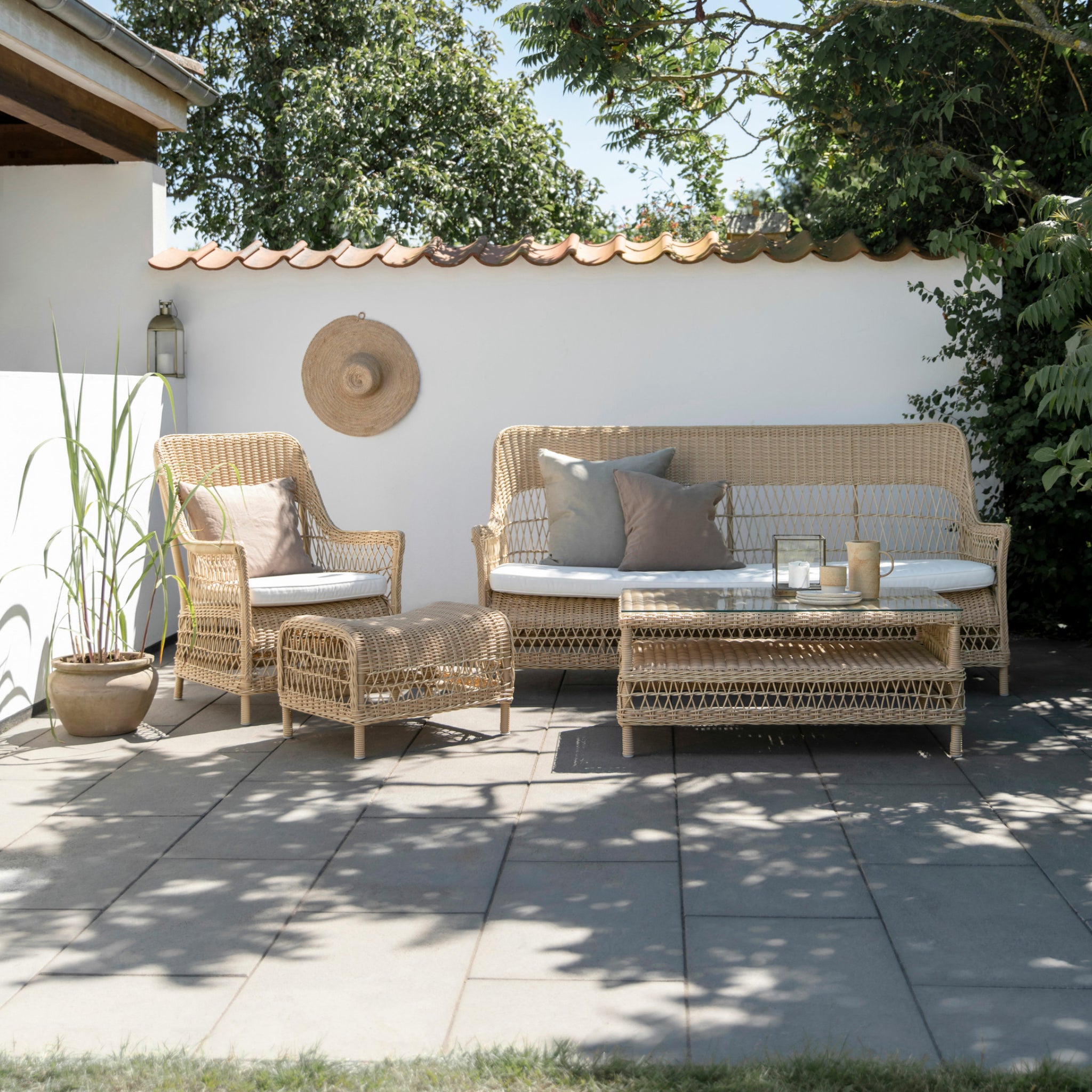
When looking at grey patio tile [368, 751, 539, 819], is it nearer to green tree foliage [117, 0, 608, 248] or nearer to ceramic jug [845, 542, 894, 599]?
ceramic jug [845, 542, 894, 599]

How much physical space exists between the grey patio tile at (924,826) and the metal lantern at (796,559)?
834mm

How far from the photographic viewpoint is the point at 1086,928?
237 centimetres

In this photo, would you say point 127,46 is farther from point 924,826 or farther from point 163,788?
point 924,826

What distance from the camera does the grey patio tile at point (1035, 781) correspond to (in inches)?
126

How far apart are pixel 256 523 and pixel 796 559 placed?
214cm

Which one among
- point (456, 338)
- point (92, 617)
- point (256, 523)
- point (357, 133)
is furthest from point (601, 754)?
point (357, 133)

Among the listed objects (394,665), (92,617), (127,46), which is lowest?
(394,665)

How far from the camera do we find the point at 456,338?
5.80 m

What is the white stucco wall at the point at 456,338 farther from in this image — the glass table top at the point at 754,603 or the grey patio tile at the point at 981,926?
the grey patio tile at the point at 981,926

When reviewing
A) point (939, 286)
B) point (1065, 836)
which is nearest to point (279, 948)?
point (1065, 836)

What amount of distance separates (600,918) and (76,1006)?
1.02 meters

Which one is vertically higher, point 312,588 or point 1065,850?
point 312,588

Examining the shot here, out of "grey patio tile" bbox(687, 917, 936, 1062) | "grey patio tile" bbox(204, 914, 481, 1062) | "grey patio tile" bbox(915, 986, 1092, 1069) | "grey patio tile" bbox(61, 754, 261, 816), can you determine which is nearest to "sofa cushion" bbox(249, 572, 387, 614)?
"grey patio tile" bbox(61, 754, 261, 816)

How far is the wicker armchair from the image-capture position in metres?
4.23
